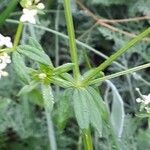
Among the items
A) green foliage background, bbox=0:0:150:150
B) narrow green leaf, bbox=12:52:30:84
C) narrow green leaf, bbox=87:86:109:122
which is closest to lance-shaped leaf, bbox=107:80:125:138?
green foliage background, bbox=0:0:150:150

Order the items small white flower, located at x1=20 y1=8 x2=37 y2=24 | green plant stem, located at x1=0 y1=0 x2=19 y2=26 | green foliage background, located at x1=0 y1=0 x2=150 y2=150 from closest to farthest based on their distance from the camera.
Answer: small white flower, located at x1=20 y1=8 x2=37 y2=24
green plant stem, located at x1=0 y1=0 x2=19 y2=26
green foliage background, located at x1=0 y1=0 x2=150 y2=150

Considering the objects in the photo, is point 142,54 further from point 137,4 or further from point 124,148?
point 124,148

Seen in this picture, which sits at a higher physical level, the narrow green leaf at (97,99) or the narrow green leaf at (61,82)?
the narrow green leaf at (61,82)

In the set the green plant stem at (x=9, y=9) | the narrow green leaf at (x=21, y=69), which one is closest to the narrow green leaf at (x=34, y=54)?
the narrow green leaf at (x=21, y=69)

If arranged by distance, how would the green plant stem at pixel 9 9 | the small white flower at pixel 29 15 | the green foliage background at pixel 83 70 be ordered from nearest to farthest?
the small white flower at pixel 29 15, the green plant stem at pixel 9 9, the green foliage background at pixel 83 70

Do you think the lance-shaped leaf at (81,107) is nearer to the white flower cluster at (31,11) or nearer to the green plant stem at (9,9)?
the white flower cluster at (31,11)

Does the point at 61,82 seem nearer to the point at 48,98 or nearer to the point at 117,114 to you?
the point at 48,98

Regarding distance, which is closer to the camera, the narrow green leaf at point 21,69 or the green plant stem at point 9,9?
the narrow green leaf at point 21,69

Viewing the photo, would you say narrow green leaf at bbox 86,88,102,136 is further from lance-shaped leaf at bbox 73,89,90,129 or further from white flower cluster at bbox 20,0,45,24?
white flower cluster at bbox 20,0,45,24
